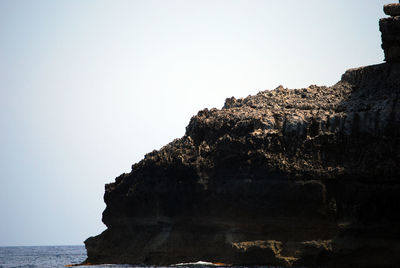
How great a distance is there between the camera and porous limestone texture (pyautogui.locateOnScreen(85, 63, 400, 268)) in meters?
52.7

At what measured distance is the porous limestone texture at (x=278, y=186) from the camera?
173ft

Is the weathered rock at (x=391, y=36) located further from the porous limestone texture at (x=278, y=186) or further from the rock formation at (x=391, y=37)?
the porous limestone texture at (x=278, y=186)

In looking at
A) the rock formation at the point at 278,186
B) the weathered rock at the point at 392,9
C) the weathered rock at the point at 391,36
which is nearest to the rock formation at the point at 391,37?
the weathered rock at the point at 391,36

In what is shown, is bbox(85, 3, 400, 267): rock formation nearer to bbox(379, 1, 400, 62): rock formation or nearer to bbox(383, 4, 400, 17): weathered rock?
bbox(379, 1, 400, 62): rock formation

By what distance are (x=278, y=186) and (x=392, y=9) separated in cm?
2104

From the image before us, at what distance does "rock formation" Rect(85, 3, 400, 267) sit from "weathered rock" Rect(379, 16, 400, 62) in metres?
0.18

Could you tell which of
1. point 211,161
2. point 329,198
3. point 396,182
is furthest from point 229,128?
point 396,182

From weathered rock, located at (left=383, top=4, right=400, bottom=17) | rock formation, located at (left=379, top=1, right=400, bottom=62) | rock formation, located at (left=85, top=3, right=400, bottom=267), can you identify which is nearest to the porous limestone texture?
rock formation, located at (left=85, top=3, right=400, bottom=267)

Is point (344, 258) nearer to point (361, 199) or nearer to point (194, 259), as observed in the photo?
point (361, 199)

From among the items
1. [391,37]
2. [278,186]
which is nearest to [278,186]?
[278,186]

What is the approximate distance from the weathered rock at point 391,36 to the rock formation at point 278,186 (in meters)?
0.18

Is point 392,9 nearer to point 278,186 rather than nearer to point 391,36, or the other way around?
point 391,36

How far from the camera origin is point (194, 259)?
57906mm

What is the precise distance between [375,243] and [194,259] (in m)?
15.8
